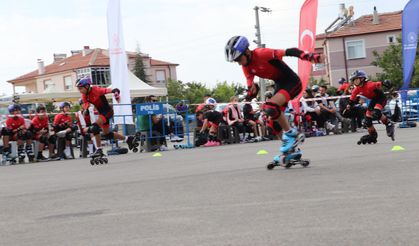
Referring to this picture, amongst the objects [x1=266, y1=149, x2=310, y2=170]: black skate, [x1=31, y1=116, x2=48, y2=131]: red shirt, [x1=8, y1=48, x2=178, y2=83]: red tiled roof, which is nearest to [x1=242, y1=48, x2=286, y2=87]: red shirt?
[x1=266, y1=149, x2=310, y2=170]: black skate

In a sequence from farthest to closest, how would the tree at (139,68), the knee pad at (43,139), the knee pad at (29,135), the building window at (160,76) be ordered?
the building window at (160,76) → the tree at (139,68) → the knee pad at (43,139) → the knee pad at (29,135)

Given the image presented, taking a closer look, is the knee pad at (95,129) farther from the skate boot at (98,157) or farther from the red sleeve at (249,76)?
the red sleeve at (249,76)

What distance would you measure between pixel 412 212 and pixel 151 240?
1.95 m

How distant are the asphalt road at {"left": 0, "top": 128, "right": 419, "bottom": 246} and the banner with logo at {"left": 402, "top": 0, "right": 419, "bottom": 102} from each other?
14.1 meters

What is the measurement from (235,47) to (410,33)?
1502cm

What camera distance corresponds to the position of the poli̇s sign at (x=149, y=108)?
914 inches

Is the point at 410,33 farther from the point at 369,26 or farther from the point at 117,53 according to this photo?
the point at 369,26

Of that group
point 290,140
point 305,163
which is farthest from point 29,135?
point 305,163

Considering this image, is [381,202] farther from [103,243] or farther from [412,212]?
[103,243]

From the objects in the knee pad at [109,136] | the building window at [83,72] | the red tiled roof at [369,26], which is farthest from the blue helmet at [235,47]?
the building window at [83,72]

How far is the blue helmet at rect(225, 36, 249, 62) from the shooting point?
1081cm

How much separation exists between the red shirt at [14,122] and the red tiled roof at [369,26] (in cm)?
6483

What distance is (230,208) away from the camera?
6.60 m

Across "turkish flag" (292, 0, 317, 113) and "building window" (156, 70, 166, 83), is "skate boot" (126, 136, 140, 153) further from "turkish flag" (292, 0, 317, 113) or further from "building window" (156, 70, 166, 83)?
"building window" (156, 70, 166, 83)
